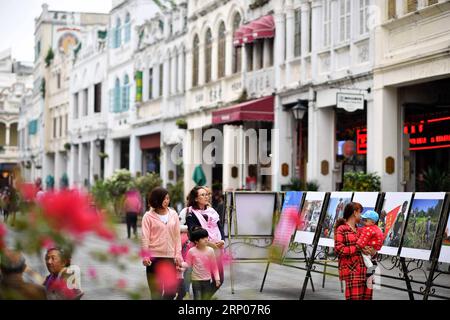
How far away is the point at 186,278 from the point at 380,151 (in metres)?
10.9

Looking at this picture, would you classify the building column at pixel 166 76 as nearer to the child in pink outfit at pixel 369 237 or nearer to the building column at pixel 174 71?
the building column at pixel 174 71

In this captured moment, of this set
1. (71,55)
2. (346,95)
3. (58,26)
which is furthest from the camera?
(71,55)

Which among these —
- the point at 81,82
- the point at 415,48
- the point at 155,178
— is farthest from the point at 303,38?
the point at 81,82

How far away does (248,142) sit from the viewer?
26047mm

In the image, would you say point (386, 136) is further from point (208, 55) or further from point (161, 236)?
point (208, 55)

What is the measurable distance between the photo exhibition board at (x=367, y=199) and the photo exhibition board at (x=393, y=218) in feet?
0.62

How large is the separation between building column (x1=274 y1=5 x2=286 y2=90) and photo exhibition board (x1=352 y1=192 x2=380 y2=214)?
14.0 meters

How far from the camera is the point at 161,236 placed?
824 cm

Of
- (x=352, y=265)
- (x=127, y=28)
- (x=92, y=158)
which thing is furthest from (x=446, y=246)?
(x=92, y=158)

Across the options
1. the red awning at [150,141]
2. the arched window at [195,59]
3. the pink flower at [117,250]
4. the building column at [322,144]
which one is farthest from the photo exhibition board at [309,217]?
the red awning at [150,141]

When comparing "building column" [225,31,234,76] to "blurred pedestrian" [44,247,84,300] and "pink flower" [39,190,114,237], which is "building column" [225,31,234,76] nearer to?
"blurred pedestrian" [44,247,84,300]

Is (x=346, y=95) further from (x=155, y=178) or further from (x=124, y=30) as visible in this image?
(x=124, y=30)

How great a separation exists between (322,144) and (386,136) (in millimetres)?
3510

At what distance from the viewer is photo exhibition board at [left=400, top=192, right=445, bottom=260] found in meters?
9.24
